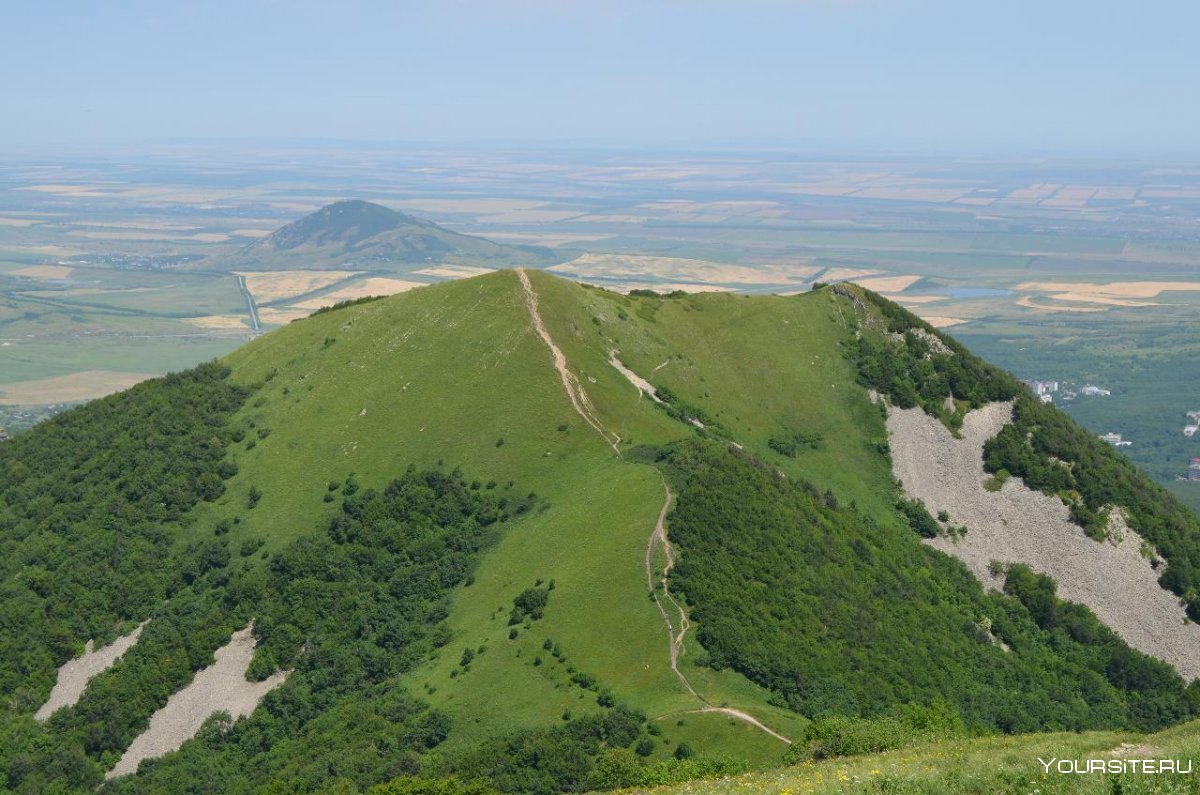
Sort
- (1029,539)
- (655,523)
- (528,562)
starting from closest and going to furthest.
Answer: (655,523) → (528,562) → (1029,539)

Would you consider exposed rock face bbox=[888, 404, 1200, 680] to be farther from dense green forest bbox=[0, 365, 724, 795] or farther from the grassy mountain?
dense green forest bbox=[0, 365, 724, 795]

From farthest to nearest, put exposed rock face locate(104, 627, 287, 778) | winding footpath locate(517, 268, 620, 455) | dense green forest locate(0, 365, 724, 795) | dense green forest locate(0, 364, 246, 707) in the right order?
winding footpath locate(517, 268, 620, 455) → dense green forest locate(0, 364, 246, 707) → exposed rock face locate(104, 627, 287, 778) → dense green forest locate(0, 365, 724, 795)

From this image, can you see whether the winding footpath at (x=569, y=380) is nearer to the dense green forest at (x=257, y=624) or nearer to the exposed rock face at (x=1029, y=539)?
the dense green forest at (x=257, y=624)

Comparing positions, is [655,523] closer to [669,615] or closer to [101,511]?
[669,615]

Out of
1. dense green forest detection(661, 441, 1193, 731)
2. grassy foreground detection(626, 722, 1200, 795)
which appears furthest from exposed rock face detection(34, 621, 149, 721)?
grassy foreground detection(626, 722, 1200, 795)
